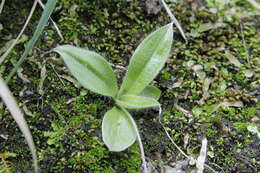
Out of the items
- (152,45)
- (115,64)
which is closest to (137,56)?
(152,45)

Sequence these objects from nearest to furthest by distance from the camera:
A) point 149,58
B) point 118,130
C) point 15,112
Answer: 1. point 15,112
2. point 118,130
3. point 149,58

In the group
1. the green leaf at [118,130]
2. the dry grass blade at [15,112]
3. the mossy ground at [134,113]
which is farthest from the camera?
the mossy ground at [134,113]

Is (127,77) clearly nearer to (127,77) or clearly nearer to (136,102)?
(127,77)

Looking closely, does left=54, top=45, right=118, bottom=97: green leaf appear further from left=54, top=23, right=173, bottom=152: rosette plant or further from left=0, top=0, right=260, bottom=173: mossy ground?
left=0, top=0, right=260, bottom=173: mossy ground

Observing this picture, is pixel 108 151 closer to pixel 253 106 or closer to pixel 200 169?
pixel 200 169

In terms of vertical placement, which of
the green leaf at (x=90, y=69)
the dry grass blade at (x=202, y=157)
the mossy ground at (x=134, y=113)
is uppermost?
the green leaf at (x=90, y=69)

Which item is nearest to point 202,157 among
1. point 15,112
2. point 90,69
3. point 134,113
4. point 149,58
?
point 134,113

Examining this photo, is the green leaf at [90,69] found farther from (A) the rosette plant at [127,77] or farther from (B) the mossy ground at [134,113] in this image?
(B) the mossy ground at [134,113]

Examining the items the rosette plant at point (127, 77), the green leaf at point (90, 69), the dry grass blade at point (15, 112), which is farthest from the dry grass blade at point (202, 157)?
the dry grass blade at point (15, 112)
